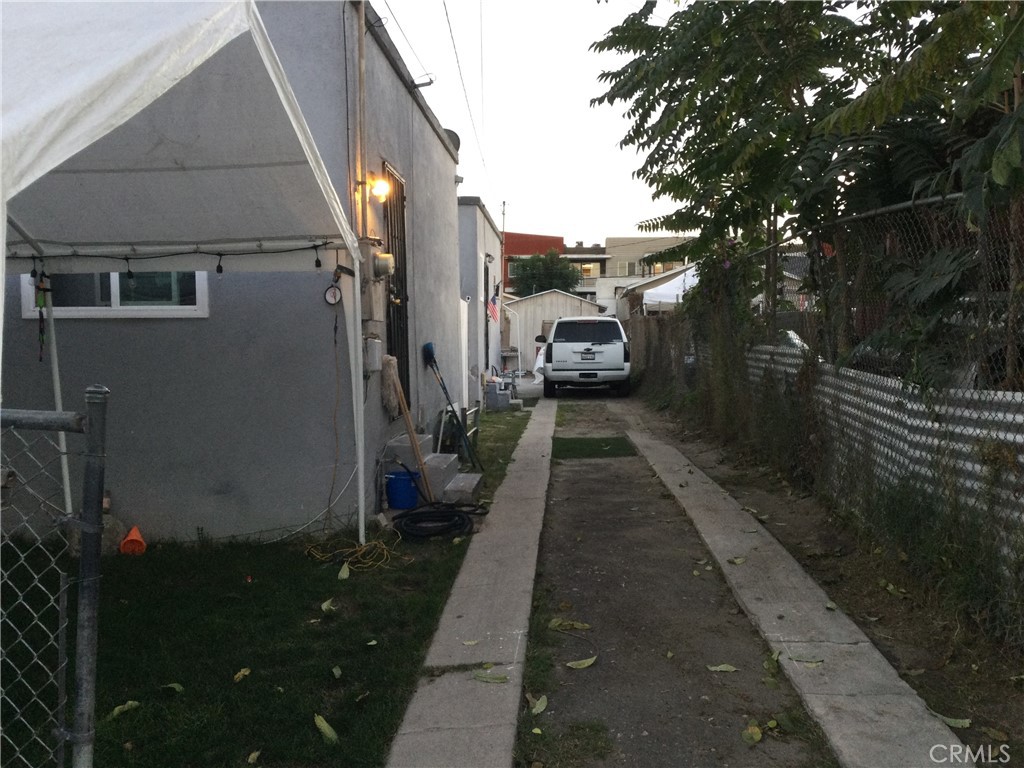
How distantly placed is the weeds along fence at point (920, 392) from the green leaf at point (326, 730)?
2.90m

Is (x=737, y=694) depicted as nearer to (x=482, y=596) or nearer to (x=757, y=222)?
(x=482, y=596)

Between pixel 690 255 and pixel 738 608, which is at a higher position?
pixel 690 255

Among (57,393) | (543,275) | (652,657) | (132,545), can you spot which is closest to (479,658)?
(652,657)

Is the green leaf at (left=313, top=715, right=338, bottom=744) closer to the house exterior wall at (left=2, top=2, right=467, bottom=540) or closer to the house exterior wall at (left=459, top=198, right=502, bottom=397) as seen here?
the house exterior wall at (left=2, top=2, right=467, bottom=540)

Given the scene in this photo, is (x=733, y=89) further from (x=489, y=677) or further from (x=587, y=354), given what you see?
(x=587, y=354)

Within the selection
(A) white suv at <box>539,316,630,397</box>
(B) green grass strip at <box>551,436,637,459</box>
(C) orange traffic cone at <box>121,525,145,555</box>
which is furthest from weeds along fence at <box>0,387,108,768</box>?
(A) white suv at <box>539,316,630,397</box>

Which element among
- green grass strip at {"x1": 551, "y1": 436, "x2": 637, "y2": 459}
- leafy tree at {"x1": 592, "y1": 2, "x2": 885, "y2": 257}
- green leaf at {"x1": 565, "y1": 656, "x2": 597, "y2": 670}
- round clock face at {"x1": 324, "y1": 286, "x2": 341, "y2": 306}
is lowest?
green leaf at {"x1": 565, "y1": 656, "x2": 597, "y2": 670}

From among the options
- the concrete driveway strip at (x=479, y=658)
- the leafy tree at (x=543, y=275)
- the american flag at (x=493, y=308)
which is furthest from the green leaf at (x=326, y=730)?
the leafy tree at (x=543, y=275)

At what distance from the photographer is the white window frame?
20.4 feet

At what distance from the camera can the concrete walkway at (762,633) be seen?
329cm

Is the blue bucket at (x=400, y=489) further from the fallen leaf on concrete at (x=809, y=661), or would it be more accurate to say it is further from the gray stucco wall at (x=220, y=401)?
the fallen leaf on concrete at (x=809, y=661)

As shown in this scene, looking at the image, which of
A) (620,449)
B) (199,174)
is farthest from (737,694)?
(620,449)

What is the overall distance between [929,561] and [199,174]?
15.3ft

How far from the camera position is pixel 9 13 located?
2955 millimetres
